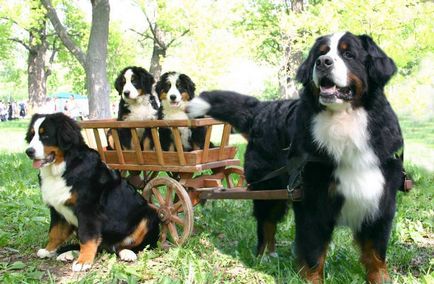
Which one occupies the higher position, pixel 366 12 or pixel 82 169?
pixel 366 12

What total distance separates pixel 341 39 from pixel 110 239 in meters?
2.53

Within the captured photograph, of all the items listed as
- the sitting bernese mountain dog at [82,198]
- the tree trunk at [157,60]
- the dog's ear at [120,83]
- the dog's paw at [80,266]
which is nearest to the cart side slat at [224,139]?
the sitting bernese mountain dog at [82,198]

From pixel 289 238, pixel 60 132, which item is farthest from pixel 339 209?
pixel 60 132

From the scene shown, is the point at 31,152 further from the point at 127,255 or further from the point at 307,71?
the point at 307,71

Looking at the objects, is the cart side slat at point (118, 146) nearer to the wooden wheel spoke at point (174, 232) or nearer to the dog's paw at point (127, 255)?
the wooden wheel spoke at point (174, 232)

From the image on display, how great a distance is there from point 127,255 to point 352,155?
7.01 feet

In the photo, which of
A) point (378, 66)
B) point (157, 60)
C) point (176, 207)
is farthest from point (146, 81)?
point (157, 60)

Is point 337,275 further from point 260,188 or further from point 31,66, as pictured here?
point 31,66

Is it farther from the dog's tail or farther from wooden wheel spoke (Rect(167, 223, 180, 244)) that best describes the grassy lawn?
the dog's tail

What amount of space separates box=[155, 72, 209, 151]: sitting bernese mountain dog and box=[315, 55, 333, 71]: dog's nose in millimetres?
2148

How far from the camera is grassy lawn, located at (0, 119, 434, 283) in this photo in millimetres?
3463

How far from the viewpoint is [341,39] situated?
2.83 m

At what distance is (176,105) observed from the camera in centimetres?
487

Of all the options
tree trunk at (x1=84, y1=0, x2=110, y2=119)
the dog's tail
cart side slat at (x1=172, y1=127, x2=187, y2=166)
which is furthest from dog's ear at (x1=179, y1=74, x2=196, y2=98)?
tree trunk at (x1=84, y1=0, x2=110, y2=119)
